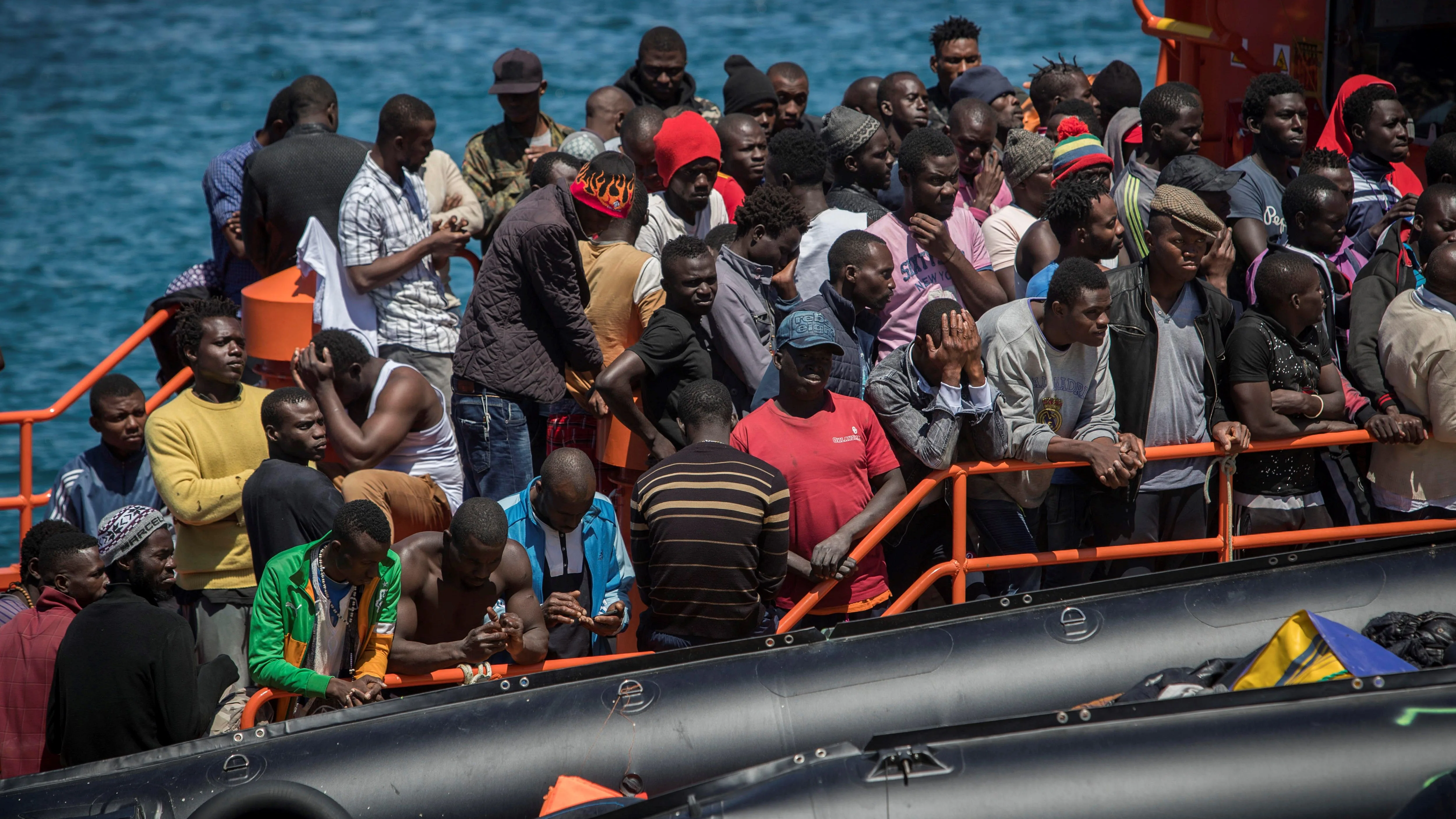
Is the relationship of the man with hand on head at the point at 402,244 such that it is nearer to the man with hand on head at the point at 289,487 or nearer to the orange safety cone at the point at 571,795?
the man with hand on head at the point at 289,487

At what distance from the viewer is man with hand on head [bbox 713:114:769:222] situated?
798 cm

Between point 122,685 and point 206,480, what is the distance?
1.37 m

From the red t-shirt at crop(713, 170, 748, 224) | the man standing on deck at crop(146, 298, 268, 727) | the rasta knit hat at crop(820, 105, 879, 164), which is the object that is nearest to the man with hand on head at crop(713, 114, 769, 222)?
the red t-shirt at crop(713, 170, 748, 224)

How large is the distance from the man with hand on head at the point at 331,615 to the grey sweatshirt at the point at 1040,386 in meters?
2.40

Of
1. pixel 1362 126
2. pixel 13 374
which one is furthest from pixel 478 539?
pixel 13 374

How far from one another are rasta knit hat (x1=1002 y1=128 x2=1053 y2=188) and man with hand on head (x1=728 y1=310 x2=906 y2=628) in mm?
2286

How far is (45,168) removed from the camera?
4103cm

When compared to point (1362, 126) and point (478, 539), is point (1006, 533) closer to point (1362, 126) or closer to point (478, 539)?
point (478, 539)

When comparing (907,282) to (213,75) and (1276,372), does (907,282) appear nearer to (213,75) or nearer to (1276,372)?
(1276,372)

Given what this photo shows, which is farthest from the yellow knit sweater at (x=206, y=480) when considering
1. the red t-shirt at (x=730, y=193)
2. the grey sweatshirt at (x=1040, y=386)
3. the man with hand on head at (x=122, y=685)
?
the grey sweatshirt at (x=1040, y=386)

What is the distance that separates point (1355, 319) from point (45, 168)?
41.5 metres

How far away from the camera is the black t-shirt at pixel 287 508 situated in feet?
18.6

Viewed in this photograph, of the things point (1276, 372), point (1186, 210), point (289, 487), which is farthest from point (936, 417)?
point (289, 487)

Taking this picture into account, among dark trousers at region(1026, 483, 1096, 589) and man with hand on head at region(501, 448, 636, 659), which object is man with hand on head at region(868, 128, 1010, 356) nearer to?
dark trousers at region(1026, 483, 1096, 589)
